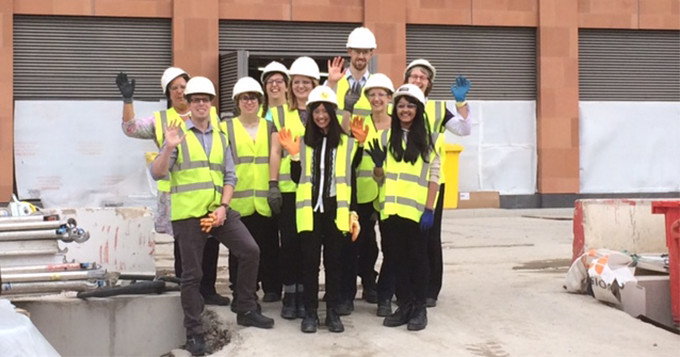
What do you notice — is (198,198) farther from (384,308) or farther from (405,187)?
(384,308)

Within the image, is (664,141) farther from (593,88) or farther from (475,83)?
(475,83)

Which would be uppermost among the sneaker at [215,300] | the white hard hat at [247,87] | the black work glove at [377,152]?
the white hard hat at [247,87]

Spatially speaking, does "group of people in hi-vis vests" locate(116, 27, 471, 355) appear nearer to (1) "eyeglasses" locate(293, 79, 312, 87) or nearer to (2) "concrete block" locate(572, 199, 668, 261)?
(1) "eyeglasses" locate(293, 79, 312, 87)

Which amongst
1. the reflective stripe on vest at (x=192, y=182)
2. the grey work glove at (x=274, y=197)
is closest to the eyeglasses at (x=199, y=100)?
A: the reflective stripe on vest at (x=192, y=182)

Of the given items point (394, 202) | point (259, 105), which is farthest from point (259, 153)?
point (394, 202)

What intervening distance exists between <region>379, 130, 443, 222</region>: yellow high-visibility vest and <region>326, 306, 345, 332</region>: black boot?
34.0 inches

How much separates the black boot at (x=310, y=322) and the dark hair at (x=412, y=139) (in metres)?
1.41

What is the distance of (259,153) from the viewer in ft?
25.8

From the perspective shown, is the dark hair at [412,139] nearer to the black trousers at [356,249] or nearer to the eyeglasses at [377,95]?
the eyeglasses at [377,95]

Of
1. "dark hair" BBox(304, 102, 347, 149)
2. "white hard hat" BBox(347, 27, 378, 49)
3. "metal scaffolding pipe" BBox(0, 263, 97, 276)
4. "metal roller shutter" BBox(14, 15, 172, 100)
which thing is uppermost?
"metal roller shutter" BBox(14, 15, 172, 100)

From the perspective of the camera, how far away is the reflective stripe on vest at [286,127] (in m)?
7.70

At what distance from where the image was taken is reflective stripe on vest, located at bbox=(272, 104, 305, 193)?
7.70m

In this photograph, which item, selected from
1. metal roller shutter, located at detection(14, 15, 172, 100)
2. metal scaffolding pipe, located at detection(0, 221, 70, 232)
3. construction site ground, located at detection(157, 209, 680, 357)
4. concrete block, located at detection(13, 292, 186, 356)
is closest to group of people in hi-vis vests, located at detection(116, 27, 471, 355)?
construction site ground, located at detection(157, 209, 680, 357)

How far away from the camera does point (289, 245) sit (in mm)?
7750
